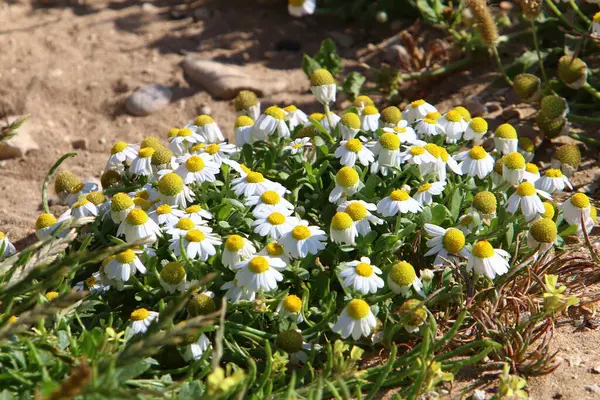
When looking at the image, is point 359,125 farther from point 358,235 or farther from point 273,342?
point 273,342

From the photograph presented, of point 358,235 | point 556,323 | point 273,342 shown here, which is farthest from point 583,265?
point 273,342

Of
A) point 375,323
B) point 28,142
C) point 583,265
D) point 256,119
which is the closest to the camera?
point 375,323

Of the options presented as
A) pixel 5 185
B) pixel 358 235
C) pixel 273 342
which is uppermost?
pixel 358 235

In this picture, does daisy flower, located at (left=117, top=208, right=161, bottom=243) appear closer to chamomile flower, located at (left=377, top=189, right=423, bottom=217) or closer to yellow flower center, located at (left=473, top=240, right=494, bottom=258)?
chamomile flower, located at (left=377, top=189, right=423, bottom=217)

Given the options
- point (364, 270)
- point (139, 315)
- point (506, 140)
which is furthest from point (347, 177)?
point (139, 315)

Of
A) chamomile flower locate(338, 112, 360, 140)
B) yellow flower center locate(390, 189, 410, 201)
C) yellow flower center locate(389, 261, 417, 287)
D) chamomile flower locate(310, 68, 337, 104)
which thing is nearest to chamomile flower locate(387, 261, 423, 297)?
yellow flower center locate(389, 261, 417, 287)

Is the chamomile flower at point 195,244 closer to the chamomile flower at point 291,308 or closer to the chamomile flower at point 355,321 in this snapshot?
the chamomile flower at point 291,308
